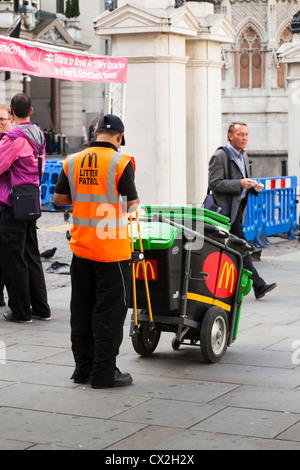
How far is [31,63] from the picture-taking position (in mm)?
11414

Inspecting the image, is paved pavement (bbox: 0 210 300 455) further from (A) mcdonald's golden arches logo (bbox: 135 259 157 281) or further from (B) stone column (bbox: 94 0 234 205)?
(B) stone column (bbox: 94 0 234 205)

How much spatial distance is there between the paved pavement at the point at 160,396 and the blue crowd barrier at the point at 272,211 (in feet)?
17.9

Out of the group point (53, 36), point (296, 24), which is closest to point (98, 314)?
point (296, 24)

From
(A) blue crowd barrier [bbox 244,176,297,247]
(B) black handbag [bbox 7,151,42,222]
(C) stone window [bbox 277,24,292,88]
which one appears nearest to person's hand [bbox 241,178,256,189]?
(B) black handbag [bbox 7,151,42,222]

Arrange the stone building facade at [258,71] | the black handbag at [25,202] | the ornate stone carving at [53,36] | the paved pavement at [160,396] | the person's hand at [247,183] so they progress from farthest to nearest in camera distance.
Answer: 1. the ornate stone carving at [53,36]
2. the stone building facade at [258,71]
3. the person's hand at [247,183]
4. the black handbag at [25,202]
5. the paved pavement at [160,396]

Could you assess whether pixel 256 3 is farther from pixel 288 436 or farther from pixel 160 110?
pixel 288 436

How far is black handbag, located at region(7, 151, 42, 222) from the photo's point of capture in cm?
830

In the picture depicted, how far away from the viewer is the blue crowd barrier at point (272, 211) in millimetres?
13922

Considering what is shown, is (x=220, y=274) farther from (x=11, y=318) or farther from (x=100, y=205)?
(x=11, y=318)

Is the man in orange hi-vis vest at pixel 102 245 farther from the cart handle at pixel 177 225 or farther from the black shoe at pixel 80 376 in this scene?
the cart handle at pixel 177 225

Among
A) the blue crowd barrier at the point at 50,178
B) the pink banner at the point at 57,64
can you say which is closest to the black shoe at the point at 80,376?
the pink banner at the point at 57,64

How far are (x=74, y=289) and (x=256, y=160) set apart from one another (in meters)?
31.1

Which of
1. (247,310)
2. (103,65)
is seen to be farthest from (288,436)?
(103,65)

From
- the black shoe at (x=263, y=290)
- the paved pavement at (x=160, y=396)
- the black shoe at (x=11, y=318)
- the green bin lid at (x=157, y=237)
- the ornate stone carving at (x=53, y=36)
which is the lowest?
the paved pavement at (x=160, y=396)
